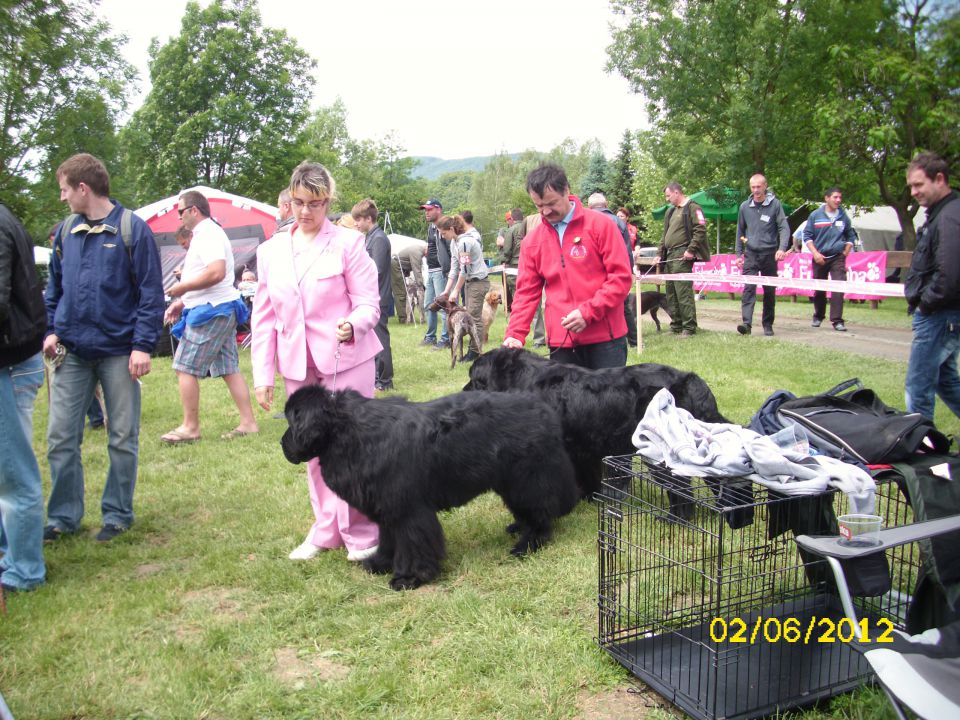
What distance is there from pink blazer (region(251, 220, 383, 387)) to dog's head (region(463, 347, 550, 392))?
3.21 feet

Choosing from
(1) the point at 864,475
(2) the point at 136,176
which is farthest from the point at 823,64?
(2) the point at 136,176

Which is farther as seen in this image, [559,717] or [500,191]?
[500,191]

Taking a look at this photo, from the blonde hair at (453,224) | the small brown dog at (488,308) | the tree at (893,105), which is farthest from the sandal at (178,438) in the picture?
the tree at (893,105)

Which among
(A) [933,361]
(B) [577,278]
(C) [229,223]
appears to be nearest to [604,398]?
(B) [577,278]

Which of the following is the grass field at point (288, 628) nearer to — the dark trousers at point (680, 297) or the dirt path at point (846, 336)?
the dirt path at point (846, 336)

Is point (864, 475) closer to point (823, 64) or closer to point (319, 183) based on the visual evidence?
point (319, 183)

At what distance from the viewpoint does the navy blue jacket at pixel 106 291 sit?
156 inches

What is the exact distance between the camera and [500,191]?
59.2m

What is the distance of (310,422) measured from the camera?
134 inches

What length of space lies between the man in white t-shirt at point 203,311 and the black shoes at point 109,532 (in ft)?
5.99

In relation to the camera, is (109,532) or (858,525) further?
(109,532)

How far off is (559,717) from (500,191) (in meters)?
58.7

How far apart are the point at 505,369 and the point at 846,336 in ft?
24.8

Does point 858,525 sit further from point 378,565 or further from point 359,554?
point 359,554
